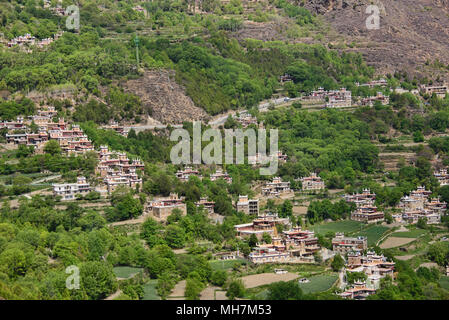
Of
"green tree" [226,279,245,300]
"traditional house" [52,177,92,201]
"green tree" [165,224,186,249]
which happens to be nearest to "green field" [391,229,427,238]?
"green tree" [165,224,186,249]

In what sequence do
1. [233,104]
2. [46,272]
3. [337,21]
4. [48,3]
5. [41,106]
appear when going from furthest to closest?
[337,21] → [48,3] → [233,104] → [41,106] → [46,272]

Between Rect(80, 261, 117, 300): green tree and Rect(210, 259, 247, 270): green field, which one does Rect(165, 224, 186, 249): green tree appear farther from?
Rect(80, 261, 117, 300): green tree

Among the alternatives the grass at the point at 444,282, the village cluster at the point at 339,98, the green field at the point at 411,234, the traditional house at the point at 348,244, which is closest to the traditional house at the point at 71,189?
the traditional house at the point at 348,244

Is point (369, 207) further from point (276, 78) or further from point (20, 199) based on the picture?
point (276, 78)

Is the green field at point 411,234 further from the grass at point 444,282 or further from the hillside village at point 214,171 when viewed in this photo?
the grass at point 444,282

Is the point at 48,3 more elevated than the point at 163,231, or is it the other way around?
the point at 48,3

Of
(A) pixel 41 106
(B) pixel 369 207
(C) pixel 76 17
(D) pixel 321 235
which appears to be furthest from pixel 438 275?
(C) pixel 76 17
